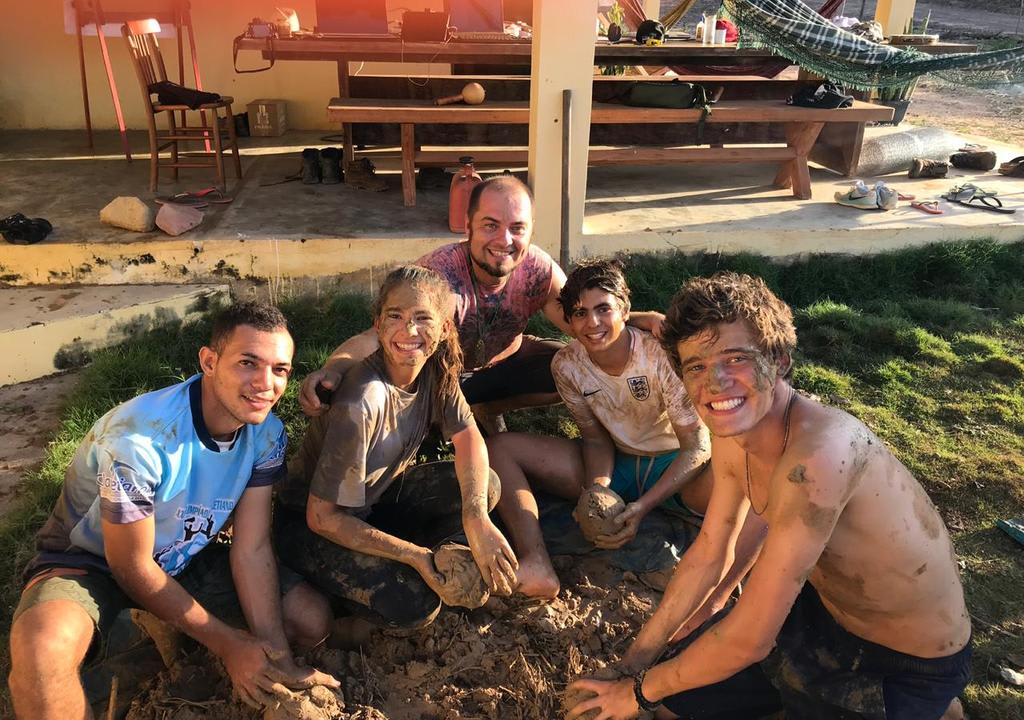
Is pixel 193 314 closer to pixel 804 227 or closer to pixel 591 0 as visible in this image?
pixel 591 0

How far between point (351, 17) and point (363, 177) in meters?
1.51

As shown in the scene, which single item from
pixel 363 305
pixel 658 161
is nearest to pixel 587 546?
pixel 363 305

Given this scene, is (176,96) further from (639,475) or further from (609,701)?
(609,701)

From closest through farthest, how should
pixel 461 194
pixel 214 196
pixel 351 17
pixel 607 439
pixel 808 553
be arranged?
pixel 808 553
pixel 607 439
pixel 461 194
pixel 214 196
pixel 351 17

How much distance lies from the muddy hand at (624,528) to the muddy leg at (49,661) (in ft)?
5.50

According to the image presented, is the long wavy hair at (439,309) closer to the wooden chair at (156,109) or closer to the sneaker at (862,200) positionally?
the wooden chair at (156,109)

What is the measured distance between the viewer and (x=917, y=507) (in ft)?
6.42

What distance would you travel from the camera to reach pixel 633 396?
10.2 ft

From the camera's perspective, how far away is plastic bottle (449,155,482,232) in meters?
5.04

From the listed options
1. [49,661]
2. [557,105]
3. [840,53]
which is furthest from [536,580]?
[840,53]

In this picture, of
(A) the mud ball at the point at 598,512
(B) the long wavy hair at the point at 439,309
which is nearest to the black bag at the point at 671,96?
(B) the long wavy hair at the point at 439,309

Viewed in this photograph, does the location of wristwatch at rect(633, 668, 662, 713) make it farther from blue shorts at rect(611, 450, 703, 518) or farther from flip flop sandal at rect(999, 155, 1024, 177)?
flip flop sandal at rect(999, 155, 1024, 177)

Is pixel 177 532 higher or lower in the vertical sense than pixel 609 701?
higher

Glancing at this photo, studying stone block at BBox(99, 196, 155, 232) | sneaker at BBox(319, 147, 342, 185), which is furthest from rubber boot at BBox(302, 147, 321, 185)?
stone block at BBox(99, 196, 155, 232)
